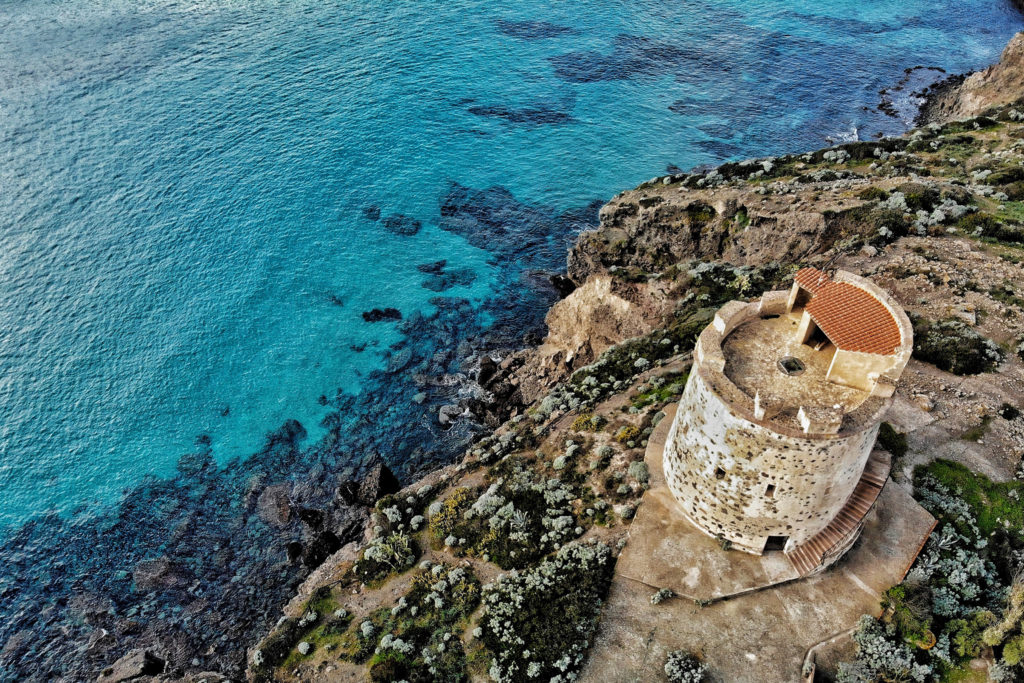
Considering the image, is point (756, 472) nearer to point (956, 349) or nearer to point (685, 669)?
point (685, 669)

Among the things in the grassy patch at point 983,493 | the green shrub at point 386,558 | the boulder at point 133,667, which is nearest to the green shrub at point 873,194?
the grassy patch at point 983,493

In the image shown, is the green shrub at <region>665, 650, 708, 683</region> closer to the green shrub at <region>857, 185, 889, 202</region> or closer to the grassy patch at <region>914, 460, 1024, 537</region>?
the grassy patch at <region>914, 460, 1024, 537</region>

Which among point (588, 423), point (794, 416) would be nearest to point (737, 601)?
point (794, 416)

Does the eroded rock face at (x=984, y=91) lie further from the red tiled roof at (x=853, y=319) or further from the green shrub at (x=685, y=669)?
the green shrub at (x=685, y=669)

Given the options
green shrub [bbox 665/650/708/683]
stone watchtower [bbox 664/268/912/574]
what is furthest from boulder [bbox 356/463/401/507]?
green shrub [bbox 665/650/708/683]

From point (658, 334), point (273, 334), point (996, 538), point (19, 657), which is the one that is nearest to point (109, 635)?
point (19, 657)

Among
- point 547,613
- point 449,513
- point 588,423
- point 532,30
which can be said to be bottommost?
point 449,513
